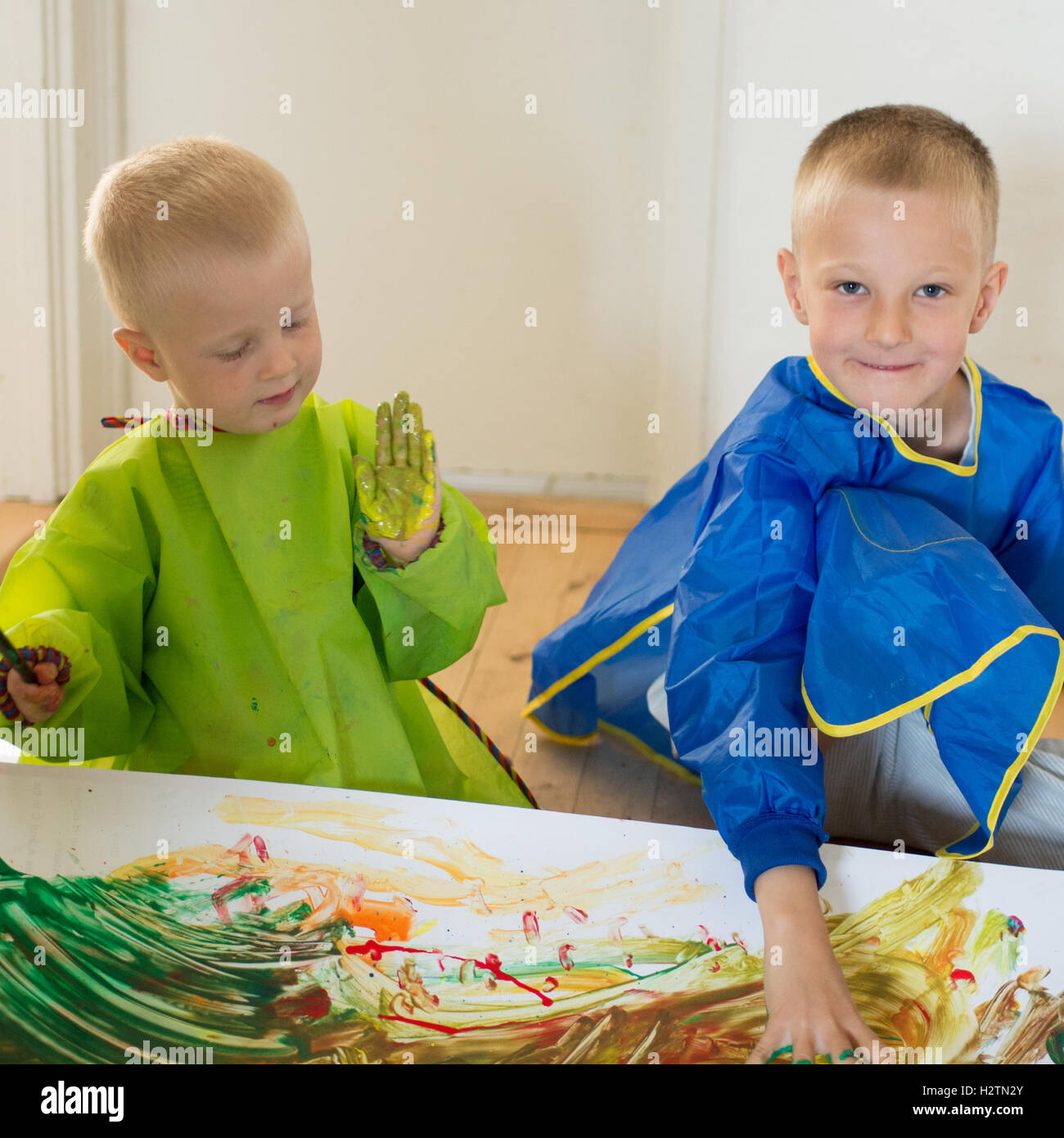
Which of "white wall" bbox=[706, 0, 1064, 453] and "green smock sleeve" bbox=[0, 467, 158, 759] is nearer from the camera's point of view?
"green smock sleeve" bbox=[0, 467, 158, 759]

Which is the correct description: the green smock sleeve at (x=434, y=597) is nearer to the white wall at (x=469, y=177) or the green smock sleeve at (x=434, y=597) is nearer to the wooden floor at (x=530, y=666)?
the wooden floor at (x=530, y=666)

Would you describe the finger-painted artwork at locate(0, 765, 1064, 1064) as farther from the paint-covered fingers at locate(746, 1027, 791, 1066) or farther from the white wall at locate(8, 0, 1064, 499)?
the white wall at locate(8, 0, 1064, 499)

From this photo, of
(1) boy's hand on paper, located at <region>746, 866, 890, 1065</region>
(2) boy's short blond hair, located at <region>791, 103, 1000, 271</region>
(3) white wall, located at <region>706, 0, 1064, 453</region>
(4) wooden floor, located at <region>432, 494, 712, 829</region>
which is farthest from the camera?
(3) white wall, located at <region>706, 0, 1064, 453</region>

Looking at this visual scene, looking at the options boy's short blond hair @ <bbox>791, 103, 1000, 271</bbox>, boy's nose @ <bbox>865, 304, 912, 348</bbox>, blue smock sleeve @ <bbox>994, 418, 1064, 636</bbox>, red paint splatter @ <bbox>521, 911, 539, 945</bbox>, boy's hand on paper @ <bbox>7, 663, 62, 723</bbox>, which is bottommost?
red paint splatter @ <bbox>521, 911, 539, 945</bbox>

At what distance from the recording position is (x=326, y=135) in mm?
2189

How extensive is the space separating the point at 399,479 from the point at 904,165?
21.4 inches

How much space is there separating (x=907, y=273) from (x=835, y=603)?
31 centimetres

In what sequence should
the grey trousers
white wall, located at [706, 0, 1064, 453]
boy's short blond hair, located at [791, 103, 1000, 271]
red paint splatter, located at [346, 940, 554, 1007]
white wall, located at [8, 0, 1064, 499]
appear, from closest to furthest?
red paint splatter, located at [346, 940, 554, 1007] → boy's short blond hair, located at [791, 103, 1000, 271] → the grey trousers → white wall, located at [706, 0, 1064, 453] → white wall, located at [8, 0, 1064, 499]

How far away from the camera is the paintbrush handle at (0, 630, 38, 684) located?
3.27 feet

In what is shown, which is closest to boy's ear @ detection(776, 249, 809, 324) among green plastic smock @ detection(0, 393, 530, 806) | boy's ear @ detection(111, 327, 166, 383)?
green plastic smock @ detection(0, 393, 530, 806)

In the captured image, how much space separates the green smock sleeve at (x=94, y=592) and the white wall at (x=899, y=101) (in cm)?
119

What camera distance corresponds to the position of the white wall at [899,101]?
1.65m
